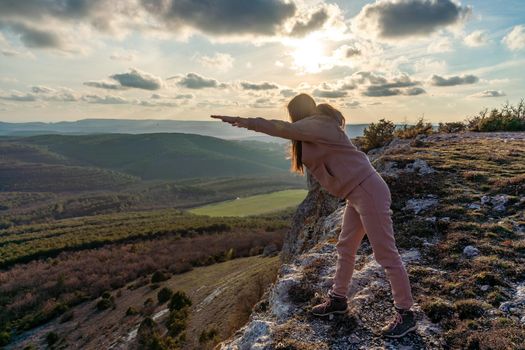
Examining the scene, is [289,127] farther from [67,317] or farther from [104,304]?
[67,317]

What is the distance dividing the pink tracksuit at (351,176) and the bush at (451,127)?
20979 millimetres

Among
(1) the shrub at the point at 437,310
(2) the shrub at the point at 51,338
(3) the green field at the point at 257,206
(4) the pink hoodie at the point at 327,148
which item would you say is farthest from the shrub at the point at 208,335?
(3) the green field at the point at 257,206

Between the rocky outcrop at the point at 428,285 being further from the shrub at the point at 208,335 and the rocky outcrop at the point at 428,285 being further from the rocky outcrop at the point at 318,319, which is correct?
the shrub at the point at 208,335

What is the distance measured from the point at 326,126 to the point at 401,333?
117 inches

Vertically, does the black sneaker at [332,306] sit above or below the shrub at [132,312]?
above

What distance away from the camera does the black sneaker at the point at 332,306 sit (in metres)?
5.39

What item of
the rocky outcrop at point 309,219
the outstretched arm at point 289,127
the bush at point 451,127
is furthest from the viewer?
the bush at point 451,127

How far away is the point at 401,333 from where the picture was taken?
4.77 m

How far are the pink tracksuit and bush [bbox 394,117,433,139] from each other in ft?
56.7

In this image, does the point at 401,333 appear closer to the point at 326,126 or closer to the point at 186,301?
the point at 326,126

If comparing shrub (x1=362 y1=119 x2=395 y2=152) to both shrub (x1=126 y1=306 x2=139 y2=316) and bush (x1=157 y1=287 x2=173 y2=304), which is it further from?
shrub (x1=126 y1=306 x2=139 y2=316)

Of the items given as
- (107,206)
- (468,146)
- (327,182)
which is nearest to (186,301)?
(468,146)

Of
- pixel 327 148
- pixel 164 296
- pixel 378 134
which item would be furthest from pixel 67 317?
pixel 327 148

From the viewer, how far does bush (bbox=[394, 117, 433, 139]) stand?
821 inches
